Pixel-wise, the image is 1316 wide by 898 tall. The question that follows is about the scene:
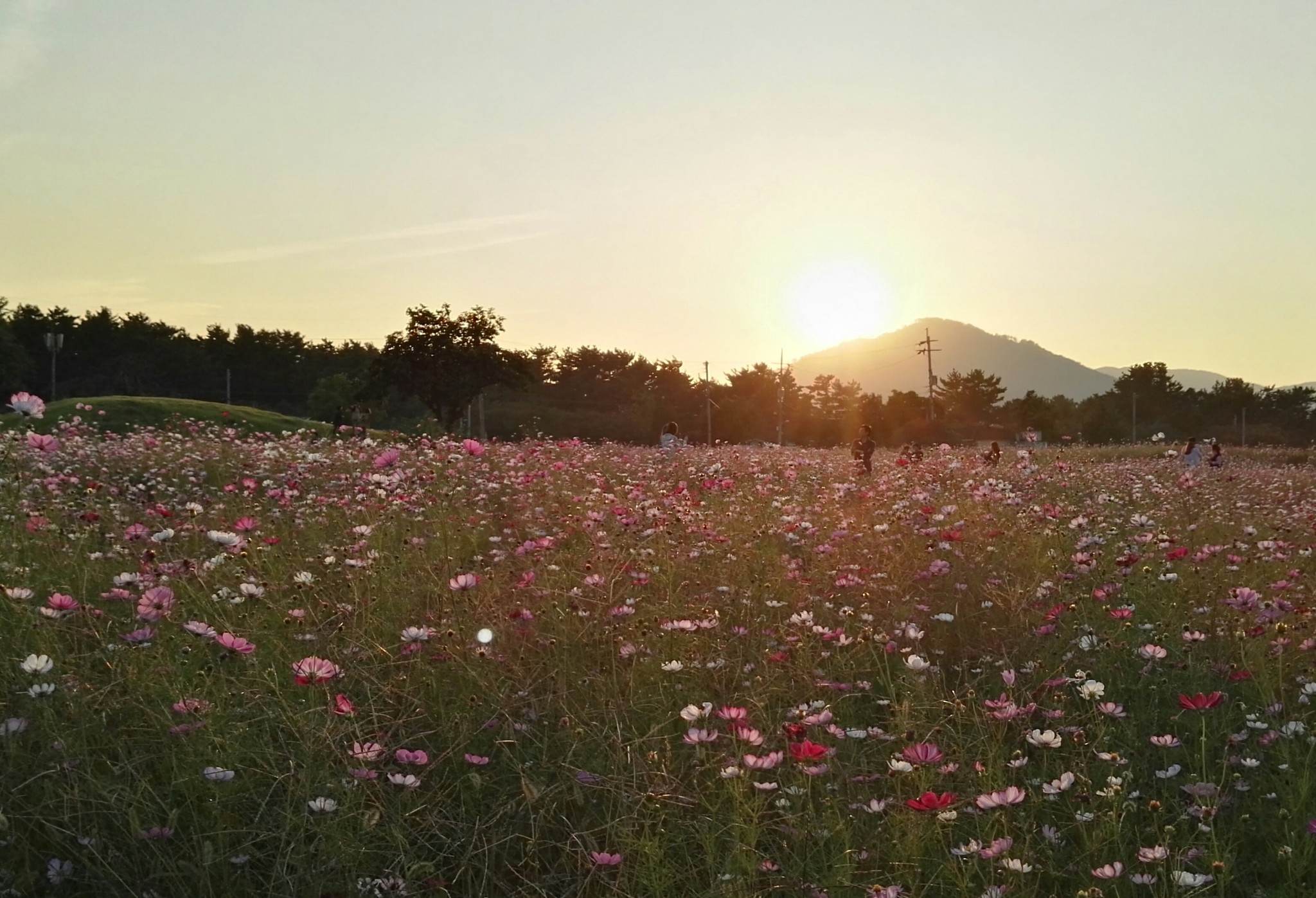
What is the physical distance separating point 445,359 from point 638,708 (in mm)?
33384

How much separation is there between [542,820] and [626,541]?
2.74 meters

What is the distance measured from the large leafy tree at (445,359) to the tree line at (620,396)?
8.08 m

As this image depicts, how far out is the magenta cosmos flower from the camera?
2.59 metres

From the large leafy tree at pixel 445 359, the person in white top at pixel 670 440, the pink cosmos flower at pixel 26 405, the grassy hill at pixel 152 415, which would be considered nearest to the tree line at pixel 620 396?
the large leafy tree at pixel 445 359

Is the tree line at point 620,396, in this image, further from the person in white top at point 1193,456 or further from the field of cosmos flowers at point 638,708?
the field of cosmos flowers at point 638,708

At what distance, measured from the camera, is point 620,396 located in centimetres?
6134

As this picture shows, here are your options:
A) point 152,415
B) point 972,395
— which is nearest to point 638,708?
point 152,415

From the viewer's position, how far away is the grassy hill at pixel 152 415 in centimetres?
2269

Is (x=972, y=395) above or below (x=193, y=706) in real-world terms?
above

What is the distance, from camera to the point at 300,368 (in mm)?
60625

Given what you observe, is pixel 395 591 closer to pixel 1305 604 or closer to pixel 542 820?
pixel 542 820

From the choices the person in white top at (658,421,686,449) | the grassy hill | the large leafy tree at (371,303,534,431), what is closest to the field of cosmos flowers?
the person in white top at (658,421,686,449)

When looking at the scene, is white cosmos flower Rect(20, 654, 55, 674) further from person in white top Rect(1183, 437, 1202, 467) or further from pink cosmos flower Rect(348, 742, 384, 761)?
person in white top Rect(1183, 437, 1202, 467)

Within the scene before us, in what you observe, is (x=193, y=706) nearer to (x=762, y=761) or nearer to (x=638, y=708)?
(x=638, y=708)
